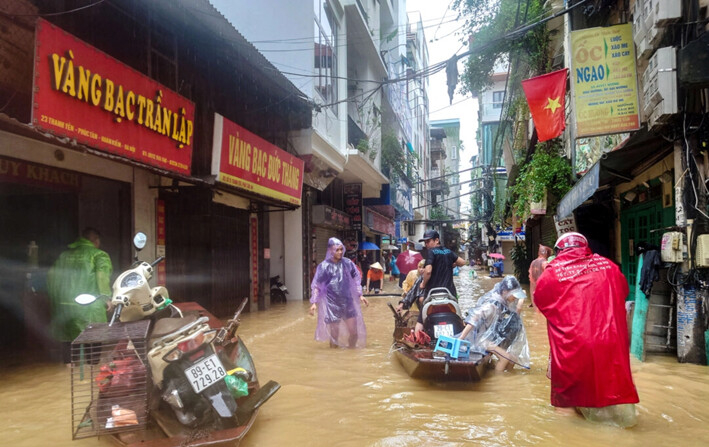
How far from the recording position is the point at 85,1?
738 cm

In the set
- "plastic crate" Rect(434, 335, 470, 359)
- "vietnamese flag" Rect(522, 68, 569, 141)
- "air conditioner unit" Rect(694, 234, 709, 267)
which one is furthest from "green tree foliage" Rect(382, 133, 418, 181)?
"plastic crate" Rect(434, 335, 470, 359)

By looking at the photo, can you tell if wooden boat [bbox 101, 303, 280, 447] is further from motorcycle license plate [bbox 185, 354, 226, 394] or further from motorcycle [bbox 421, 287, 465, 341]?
motorcycle [bbox 421, 287, 465, 341]

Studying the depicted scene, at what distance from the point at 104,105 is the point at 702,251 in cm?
738

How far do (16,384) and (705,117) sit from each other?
860 centimetres

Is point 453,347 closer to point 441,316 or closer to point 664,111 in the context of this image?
point 441,316

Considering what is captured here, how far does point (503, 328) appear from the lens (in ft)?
19.1

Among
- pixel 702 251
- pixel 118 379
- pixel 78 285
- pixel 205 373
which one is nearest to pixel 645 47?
pixel 702 251

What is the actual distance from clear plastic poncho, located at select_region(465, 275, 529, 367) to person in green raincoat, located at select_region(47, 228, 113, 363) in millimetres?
4517

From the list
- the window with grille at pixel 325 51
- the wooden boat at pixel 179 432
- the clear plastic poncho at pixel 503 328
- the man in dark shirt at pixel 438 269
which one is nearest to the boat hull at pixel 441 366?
the clear plastic poncho at pixel 503 328

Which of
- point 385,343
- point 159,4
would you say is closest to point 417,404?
point 385,343

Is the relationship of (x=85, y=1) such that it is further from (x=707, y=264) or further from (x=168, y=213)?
(x=707, y=264)

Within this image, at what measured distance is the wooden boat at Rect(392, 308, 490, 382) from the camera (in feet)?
15.7

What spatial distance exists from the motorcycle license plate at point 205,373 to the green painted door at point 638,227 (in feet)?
22.2

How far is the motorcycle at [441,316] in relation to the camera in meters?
5.53
